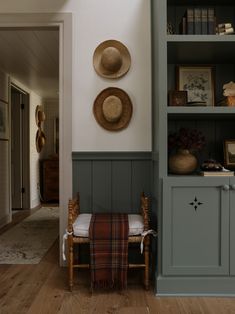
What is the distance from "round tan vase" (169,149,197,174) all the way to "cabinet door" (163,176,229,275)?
0.19 metres

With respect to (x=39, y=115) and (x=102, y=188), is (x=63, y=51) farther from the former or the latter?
(x=39, y=115)

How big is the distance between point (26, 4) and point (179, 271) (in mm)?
2491

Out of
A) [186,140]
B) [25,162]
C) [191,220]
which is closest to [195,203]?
[191,220]

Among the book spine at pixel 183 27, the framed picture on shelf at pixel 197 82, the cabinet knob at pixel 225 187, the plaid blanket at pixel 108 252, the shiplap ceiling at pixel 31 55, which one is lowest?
the plaid blanket at pixel 108 252

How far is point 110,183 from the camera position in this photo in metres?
2.98

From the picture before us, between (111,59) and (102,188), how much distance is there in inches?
43.0

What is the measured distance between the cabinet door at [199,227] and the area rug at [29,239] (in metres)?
1.44

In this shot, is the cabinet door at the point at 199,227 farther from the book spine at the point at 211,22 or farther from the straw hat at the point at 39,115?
the straw hat at the point at 39,115

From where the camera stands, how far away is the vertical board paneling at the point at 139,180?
9.71 ft

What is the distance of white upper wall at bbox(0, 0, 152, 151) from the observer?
293 centimetres

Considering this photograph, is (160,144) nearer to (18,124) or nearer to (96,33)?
(96,33)

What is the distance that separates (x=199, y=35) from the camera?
2459mm

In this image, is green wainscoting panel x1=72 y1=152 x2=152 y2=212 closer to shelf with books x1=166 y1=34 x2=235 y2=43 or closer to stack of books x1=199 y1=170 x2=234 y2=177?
stack of books x1=199 y1=170 x2=234 y2=177

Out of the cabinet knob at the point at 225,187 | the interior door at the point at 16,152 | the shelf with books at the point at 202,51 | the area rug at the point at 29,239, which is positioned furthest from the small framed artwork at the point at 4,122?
the cabinet knob at the point at 225,187
